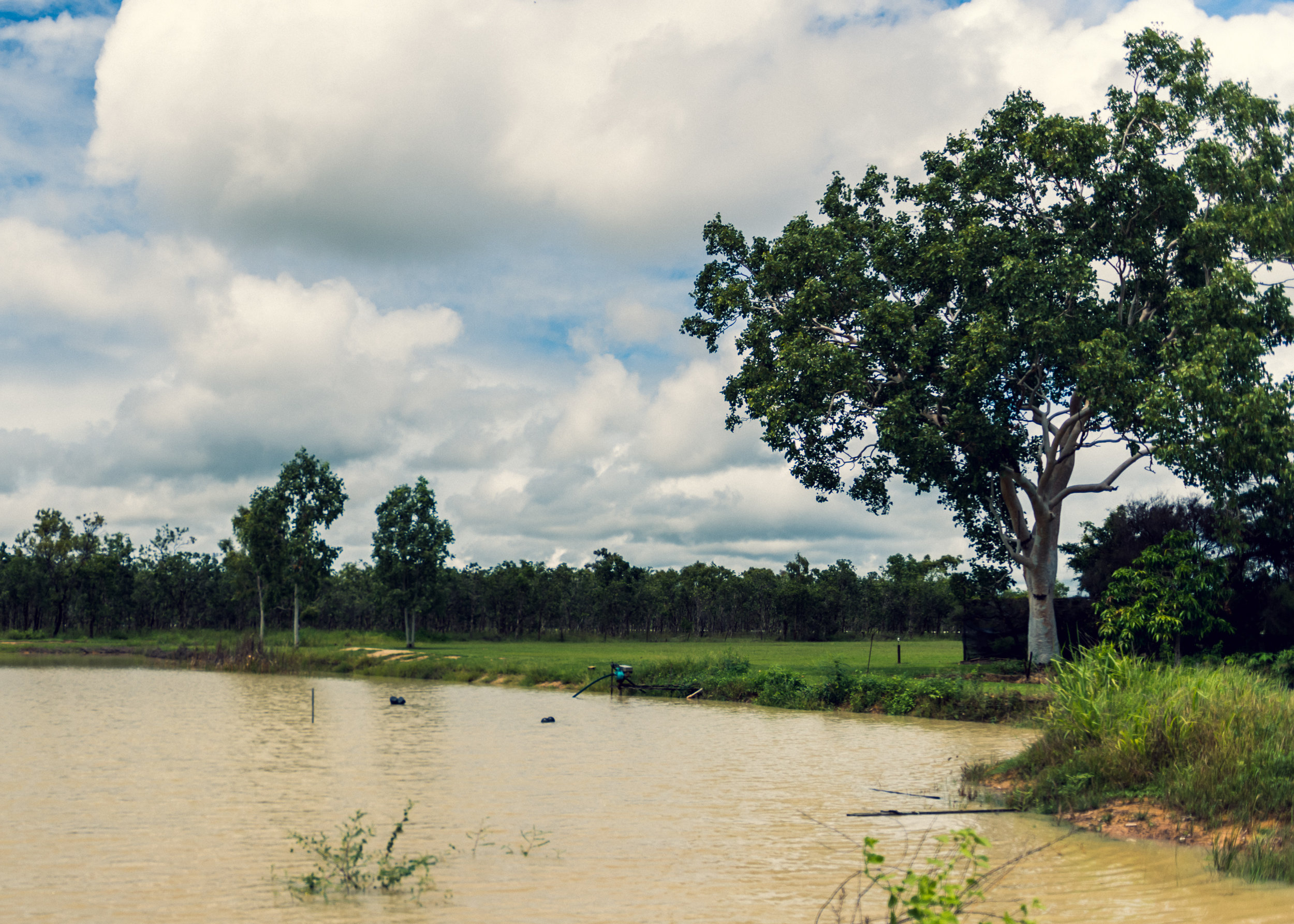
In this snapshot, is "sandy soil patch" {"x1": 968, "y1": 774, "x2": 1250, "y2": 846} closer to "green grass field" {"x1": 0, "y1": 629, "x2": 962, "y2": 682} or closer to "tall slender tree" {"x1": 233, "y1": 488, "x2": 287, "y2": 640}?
"green grass field" {"x1": 0, "y1": 629, "x2": 962, "y2": 682}

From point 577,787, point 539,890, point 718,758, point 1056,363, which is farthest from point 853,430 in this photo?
point 539,890

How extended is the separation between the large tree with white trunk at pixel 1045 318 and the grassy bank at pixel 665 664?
7457 millimetres

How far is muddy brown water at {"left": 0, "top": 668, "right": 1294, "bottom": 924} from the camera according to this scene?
9.80 meters

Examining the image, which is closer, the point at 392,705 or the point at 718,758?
the point at 718,758

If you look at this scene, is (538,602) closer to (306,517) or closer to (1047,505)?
(306,517)

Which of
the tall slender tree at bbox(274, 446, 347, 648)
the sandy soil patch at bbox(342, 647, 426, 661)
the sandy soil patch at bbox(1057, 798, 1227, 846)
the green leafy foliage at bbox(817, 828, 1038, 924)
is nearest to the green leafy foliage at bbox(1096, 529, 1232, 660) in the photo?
the sandy soil patch at bbox(1057, 798, 1227, 846)

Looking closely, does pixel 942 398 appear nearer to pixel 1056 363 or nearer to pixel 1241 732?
pixel 1056 363

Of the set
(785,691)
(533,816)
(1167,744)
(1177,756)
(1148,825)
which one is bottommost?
(785,691)

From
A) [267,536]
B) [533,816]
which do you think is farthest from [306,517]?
[533,816]

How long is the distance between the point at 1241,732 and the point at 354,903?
11263 mm

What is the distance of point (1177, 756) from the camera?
13.5 metres

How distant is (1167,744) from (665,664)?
27.2 metres

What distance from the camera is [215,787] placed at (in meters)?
17.1

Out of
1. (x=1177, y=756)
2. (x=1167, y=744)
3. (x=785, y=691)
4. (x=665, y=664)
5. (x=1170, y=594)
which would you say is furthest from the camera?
(x=665, y=664)
